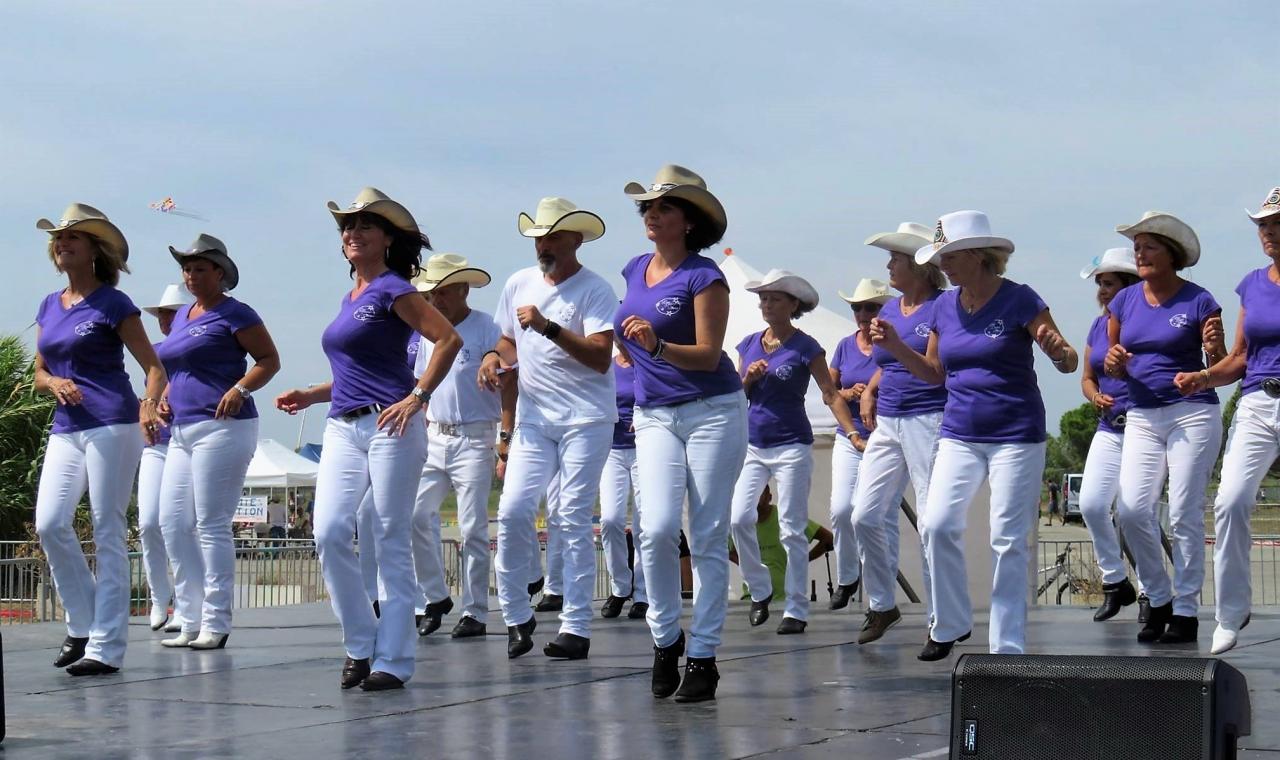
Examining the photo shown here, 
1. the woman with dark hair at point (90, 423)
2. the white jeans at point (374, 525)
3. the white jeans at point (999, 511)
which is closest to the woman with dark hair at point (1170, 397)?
the white jeans at point (999, 511)

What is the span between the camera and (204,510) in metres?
8.81

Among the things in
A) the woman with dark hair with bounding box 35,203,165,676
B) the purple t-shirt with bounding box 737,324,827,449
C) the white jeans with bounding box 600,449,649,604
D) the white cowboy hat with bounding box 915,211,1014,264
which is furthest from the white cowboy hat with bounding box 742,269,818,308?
the woman with dark hair with bounding box 35,203,165,676

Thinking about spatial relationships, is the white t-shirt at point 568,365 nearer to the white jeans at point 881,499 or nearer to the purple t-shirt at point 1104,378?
the white jeans at point 881,499

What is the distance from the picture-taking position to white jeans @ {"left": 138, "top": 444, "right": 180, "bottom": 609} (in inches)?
399

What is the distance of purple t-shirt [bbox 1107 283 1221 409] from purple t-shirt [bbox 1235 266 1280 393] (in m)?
0.50

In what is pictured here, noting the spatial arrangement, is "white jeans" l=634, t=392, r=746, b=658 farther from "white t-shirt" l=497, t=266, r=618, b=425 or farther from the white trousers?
the white trousers

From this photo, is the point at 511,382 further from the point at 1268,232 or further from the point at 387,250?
the point at 1268,232

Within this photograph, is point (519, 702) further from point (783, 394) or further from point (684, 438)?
point (783, 394)

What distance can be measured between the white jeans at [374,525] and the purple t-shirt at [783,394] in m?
3.61

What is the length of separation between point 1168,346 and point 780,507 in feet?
9.62

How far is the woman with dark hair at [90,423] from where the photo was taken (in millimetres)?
7805

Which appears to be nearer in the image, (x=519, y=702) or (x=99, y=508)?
(x=519, y=702)

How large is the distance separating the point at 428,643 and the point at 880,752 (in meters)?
4.48

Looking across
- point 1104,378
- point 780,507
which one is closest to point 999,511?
point 1104,378
